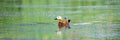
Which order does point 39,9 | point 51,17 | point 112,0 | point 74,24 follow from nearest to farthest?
point 74,24, point 51,17, point 39,9, point 112,0

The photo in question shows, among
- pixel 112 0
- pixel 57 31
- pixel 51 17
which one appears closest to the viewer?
pixel 57 31

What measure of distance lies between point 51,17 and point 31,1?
7.21 meters

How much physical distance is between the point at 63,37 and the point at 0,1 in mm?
10953

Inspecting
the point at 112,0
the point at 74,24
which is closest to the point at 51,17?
the point at 74,24

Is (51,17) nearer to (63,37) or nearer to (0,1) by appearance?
(63,37)

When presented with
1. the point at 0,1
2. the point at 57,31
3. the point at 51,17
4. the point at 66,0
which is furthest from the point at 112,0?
the point at 57,31

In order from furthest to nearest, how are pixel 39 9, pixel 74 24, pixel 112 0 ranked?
pixel 112 0
pixel 39 9
pixel 74 24

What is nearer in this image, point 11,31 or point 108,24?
point 11,31

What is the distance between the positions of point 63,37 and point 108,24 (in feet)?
7.22

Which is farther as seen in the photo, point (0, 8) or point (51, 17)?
point (0, 8)

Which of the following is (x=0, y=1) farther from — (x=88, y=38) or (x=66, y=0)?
(x=88, y=38)

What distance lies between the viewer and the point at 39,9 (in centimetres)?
1709

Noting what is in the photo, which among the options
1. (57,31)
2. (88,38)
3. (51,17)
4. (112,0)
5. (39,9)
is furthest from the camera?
(112,0)

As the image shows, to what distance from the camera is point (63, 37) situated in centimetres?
1046
